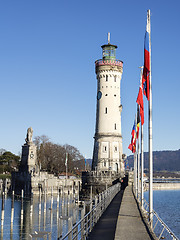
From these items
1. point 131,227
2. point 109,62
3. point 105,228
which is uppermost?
point 109,62

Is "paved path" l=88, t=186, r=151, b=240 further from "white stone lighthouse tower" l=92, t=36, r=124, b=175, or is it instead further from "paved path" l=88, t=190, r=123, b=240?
"white stone lighthouse tower" l=92, t=36, r=124, b=175

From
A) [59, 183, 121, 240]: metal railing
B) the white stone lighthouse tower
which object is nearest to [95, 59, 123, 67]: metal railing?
the white stone lighthouse tower

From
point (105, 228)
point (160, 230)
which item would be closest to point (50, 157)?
point (160, 230)

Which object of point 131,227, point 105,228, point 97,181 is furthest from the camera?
point 97,181

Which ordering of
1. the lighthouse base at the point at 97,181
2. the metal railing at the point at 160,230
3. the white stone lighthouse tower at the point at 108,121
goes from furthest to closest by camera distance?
the white stone lighthouse tower at the point at 108,121 → the lighthouse base at the point at 97,181 → the metal railing at the point at 160,230

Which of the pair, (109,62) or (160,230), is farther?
(109,62)

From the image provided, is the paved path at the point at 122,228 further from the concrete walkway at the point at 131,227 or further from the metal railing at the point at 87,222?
the metal railing at the point at 87,222

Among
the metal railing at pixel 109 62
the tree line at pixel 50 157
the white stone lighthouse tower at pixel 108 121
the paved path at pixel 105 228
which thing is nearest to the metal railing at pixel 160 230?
the paved path at pixel 105 228

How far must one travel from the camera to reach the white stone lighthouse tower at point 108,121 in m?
81.6

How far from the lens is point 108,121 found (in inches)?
3211

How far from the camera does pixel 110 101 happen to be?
81.9 meters

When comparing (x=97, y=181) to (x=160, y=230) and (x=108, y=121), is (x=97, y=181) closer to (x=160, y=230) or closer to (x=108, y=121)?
(x=108, y=121)

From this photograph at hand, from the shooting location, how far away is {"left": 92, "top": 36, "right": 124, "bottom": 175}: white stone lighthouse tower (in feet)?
268

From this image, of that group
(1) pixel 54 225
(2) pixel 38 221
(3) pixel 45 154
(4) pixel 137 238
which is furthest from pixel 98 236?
(3) pixel 45 154
